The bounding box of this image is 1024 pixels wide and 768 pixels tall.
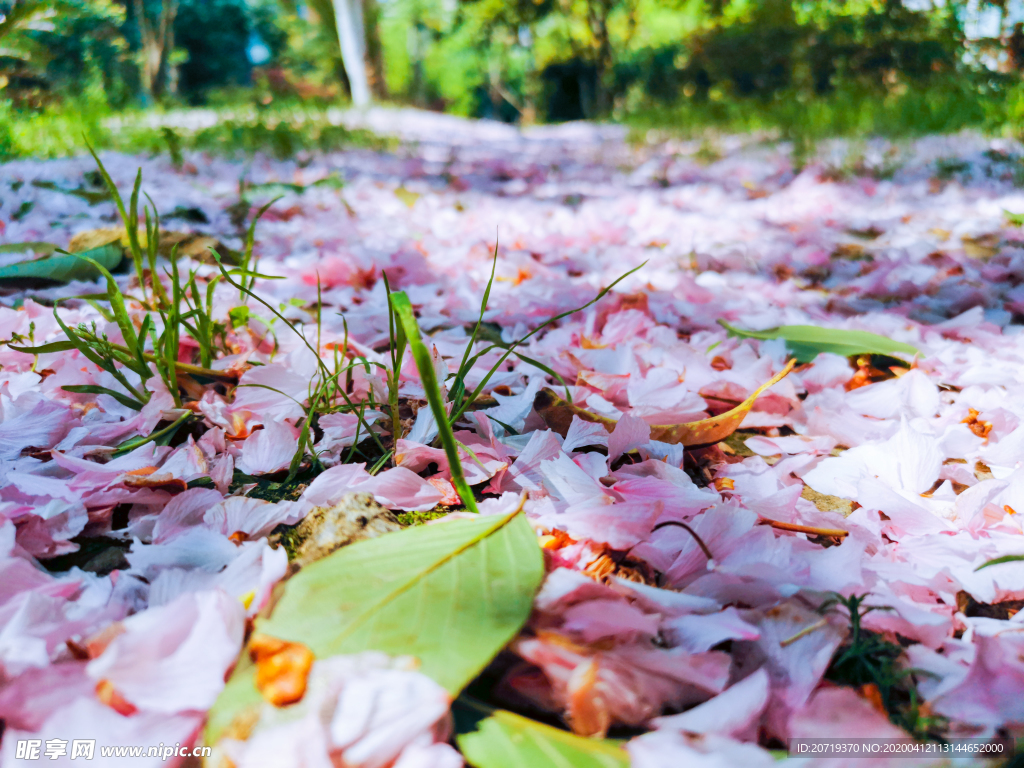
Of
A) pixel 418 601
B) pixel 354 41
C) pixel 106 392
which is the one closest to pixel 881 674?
pixel 418 601

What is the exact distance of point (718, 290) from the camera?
1697 millimetres

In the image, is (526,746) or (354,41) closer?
(526,746)

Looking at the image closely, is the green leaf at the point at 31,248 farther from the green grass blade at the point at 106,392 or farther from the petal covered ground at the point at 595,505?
the green grass blade at the point at 106,392

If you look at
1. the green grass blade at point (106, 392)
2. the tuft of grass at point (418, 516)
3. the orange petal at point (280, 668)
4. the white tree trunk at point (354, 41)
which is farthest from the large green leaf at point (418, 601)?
the white tree trunk at point (354, 41)

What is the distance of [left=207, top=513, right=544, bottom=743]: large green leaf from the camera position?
467 mm

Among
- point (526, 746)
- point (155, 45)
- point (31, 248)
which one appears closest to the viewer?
point (526, 746)

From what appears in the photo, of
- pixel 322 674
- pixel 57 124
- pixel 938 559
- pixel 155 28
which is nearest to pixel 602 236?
pixel 938 559

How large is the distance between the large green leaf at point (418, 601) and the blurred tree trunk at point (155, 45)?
58.7 ft

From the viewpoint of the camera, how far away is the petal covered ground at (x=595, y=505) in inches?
18.1

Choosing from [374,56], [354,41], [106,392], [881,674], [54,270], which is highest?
[374,56]

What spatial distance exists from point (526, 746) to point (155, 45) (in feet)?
67.2

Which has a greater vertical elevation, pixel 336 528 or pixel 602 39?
pixel 602 39

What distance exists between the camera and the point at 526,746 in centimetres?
45

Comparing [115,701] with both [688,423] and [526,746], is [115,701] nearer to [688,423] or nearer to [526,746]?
[526,746]
